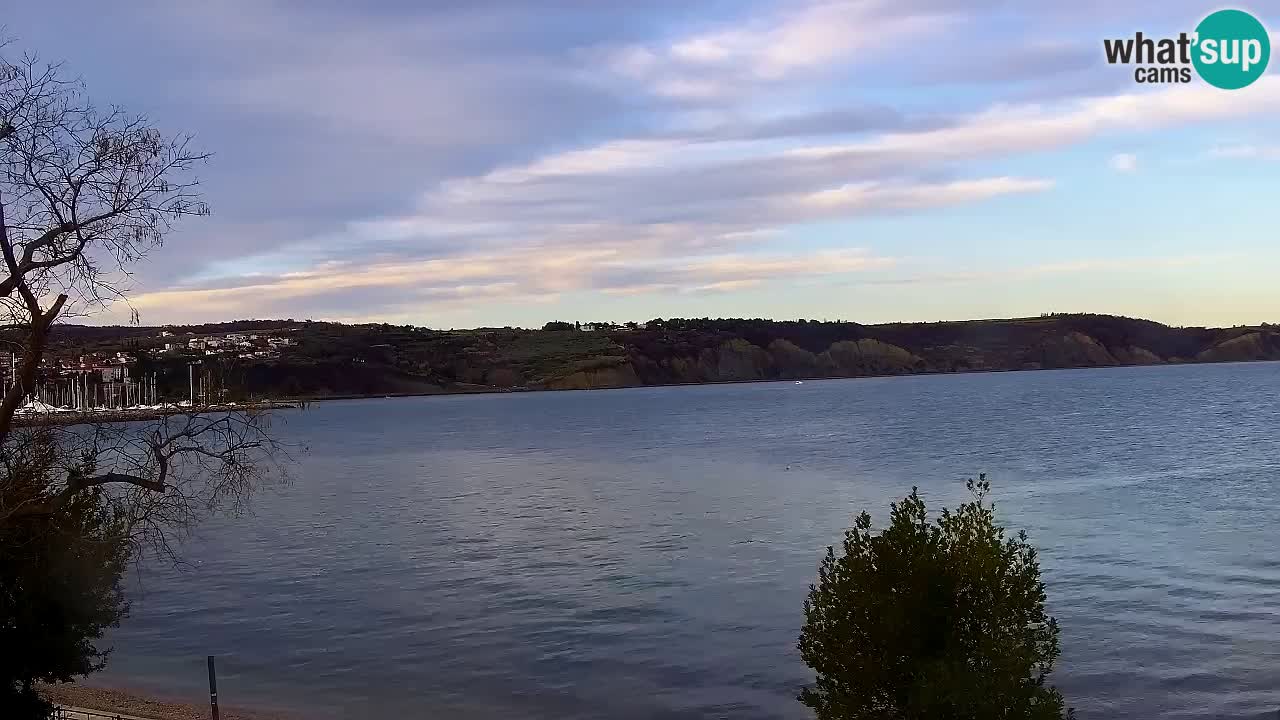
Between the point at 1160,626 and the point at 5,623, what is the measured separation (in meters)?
27.2

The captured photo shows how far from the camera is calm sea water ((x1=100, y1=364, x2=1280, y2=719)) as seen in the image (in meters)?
24.9

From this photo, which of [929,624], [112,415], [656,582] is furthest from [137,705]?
[929,624]

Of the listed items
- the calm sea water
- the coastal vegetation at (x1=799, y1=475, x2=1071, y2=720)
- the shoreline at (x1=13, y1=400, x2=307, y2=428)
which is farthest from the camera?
the calm sea water

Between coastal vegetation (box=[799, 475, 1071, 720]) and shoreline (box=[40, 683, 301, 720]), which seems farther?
shoreline (box=[40, 683, 301, 720])

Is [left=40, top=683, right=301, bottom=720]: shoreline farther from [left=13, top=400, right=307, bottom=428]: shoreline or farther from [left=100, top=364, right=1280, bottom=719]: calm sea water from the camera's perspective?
[left=13, top=400, right=307, bottom=428]: shoreline

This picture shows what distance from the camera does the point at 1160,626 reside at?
28.8m

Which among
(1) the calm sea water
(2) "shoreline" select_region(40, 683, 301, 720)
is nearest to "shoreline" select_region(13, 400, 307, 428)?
(2) "shoreline" select_region(40, 683, 301, 720)

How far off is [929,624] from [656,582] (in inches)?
1038

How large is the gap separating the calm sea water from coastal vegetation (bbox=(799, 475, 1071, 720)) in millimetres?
12117

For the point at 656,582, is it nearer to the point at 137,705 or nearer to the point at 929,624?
A: the point at 137,705

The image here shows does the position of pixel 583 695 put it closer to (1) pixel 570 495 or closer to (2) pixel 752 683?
(2) pixel 752 683

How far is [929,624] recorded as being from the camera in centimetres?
1110

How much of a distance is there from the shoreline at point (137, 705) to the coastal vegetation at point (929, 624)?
47.3ft

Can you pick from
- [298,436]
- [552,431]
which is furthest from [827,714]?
[298,436]
